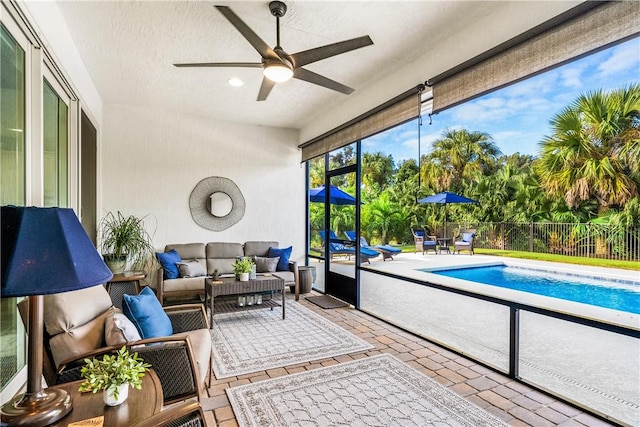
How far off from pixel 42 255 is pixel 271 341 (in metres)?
2.64

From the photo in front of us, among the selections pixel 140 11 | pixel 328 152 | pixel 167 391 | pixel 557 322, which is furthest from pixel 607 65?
pixel 167 391

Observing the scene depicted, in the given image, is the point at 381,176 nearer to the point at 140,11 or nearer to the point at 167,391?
the point at 140,11

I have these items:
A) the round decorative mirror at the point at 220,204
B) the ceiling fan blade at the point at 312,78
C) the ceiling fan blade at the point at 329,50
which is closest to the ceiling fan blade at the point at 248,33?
the ceiling fan blade at the point at 329,50

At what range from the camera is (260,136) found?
20.1 ft

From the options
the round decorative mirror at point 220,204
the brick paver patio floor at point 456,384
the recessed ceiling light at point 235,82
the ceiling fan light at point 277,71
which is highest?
the recessed ceiling light at point 235,82

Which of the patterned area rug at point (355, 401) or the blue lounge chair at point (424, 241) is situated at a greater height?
the blue lounge chair at point (424, 241)

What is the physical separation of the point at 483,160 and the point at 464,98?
357cm

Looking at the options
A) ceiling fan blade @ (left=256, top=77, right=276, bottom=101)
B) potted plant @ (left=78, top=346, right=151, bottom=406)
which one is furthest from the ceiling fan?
potted plant @ (left=78, top=346, right=151, bottom=406)

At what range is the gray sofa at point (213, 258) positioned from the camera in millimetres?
4742

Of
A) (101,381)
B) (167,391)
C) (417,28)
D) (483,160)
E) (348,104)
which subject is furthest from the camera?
(483,160)

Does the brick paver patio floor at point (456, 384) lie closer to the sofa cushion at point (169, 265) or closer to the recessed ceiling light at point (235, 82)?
the sofa cushion at point (169, 265)

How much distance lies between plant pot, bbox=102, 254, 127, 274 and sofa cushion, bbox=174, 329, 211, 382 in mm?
2635

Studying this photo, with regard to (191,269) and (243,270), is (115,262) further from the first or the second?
(243,270)

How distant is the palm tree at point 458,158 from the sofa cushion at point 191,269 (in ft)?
14.6
